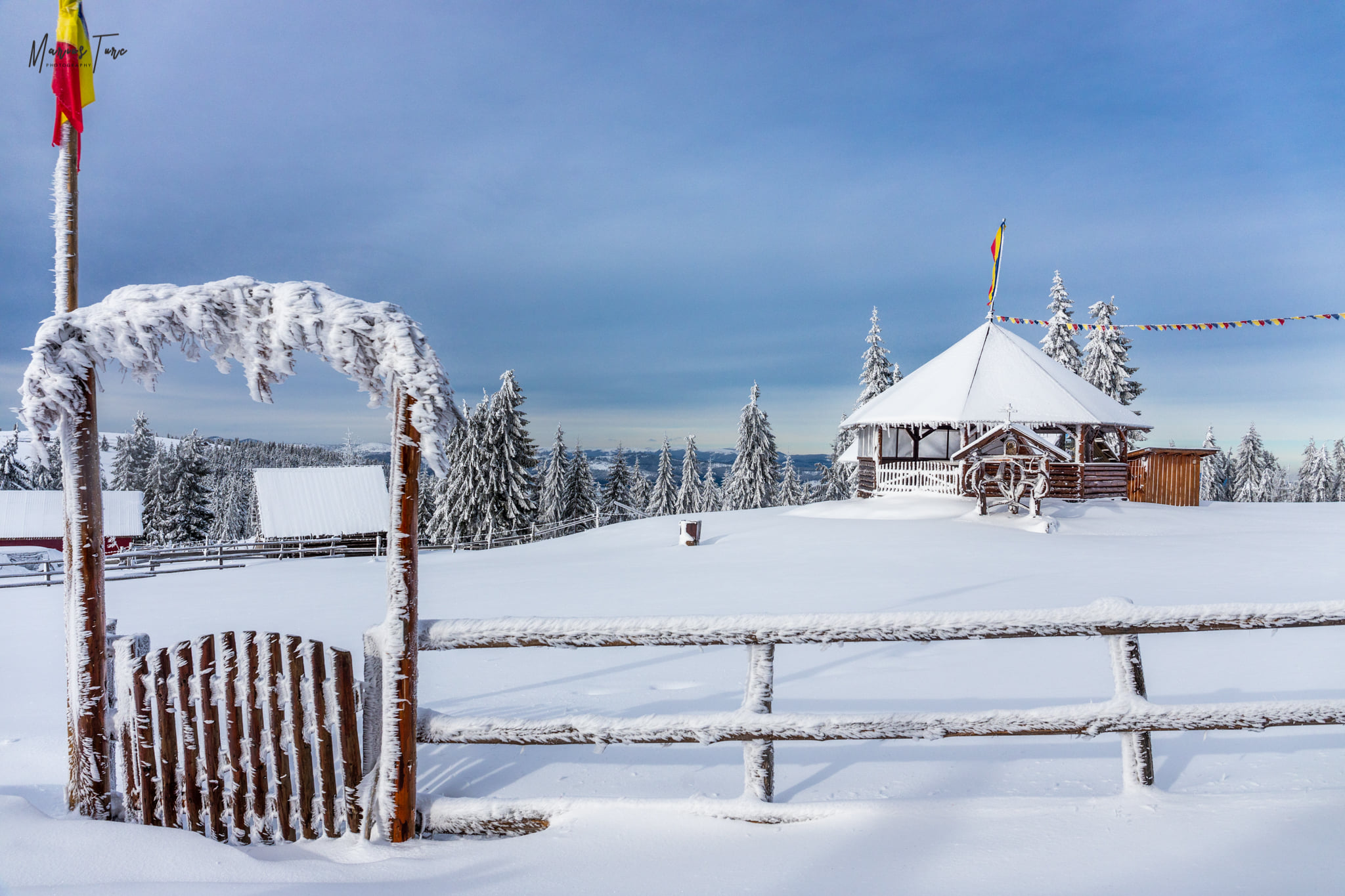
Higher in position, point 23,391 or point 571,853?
point 23,391

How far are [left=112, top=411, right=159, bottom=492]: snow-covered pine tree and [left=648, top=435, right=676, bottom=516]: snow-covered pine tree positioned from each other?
4006 centimetres

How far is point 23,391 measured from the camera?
12.0 feet

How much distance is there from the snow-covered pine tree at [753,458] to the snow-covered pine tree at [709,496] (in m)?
9.46

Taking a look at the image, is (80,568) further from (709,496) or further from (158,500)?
(709,496)

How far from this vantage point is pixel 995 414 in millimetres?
21547

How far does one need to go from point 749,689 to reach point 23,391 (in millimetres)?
4376

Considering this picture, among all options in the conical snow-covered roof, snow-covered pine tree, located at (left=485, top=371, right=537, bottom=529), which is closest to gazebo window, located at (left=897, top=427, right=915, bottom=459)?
A: the conical snow-covered roof

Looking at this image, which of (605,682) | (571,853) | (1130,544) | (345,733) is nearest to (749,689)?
(571,853)

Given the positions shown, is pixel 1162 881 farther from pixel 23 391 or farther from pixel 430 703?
pixel 23 391

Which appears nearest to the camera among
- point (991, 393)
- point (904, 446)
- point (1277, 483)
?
point (991, 393)

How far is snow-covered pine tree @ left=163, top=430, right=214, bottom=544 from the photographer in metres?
45.6

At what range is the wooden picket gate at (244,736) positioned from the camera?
3586 mm

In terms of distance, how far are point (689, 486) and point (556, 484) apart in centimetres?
1312

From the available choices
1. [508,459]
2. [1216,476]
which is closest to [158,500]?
[508,459]
